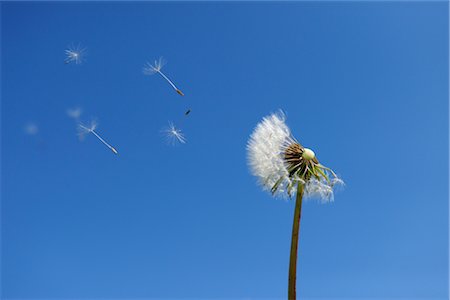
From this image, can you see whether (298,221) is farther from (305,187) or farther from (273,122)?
(273,122)

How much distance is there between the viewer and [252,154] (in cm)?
Result: 2170

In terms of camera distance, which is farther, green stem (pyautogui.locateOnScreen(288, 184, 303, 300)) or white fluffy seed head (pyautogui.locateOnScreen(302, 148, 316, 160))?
white fluffy seed head (pyautogui.locateOnScreen(302, 148, 316, 160))

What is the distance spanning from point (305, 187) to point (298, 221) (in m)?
1.80

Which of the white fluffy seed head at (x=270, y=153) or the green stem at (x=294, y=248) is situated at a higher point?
the white fluffy seed head at (x=270, y=153)

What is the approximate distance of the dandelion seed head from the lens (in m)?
20.8

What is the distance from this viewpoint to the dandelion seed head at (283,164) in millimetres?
20781

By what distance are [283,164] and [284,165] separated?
57 mm

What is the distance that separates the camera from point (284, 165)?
2122 centimetres

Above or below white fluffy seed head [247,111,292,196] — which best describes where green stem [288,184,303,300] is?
below

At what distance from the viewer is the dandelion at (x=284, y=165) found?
2075 cm

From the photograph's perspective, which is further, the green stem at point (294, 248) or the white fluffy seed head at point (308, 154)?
the white fluffy seed head at point (308, 154)

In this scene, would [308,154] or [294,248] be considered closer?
[294,248]

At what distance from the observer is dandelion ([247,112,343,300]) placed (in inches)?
817

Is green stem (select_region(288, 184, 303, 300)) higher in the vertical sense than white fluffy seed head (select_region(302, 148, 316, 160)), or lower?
lower
